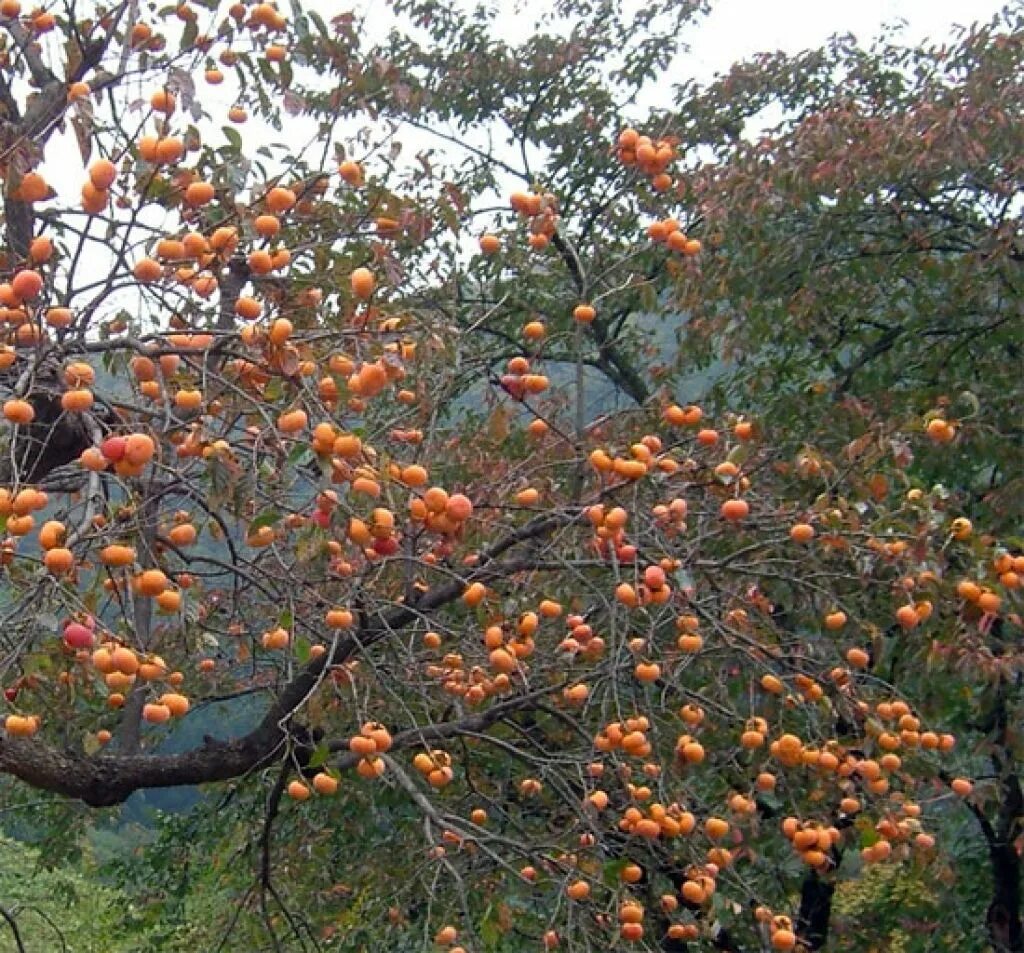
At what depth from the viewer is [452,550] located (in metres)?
2.76

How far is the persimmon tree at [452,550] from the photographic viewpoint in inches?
71.8

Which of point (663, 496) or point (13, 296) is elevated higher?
point (13, 296)

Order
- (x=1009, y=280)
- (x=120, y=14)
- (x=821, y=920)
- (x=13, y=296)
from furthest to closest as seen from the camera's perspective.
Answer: (x=821, y=920)
(x=1009, y=280)
(x=120, y=14)
(x=13, y=296)

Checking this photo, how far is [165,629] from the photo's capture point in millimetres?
3500

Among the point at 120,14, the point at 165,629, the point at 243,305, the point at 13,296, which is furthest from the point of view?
the point at 165,629

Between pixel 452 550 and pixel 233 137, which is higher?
pixel 233 137

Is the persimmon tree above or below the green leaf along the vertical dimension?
below

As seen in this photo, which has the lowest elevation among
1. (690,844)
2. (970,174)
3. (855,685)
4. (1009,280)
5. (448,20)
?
(690,844)

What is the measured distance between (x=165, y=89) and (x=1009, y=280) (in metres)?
2.70

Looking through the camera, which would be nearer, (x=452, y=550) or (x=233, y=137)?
(x=233, y=137)

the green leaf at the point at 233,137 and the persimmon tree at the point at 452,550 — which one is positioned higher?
the green leaf at the point at 233,137

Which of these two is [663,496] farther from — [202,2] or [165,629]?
[165,629]

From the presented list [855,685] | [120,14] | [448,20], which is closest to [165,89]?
[120,14]

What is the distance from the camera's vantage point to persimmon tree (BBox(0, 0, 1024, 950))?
1.82 meters
